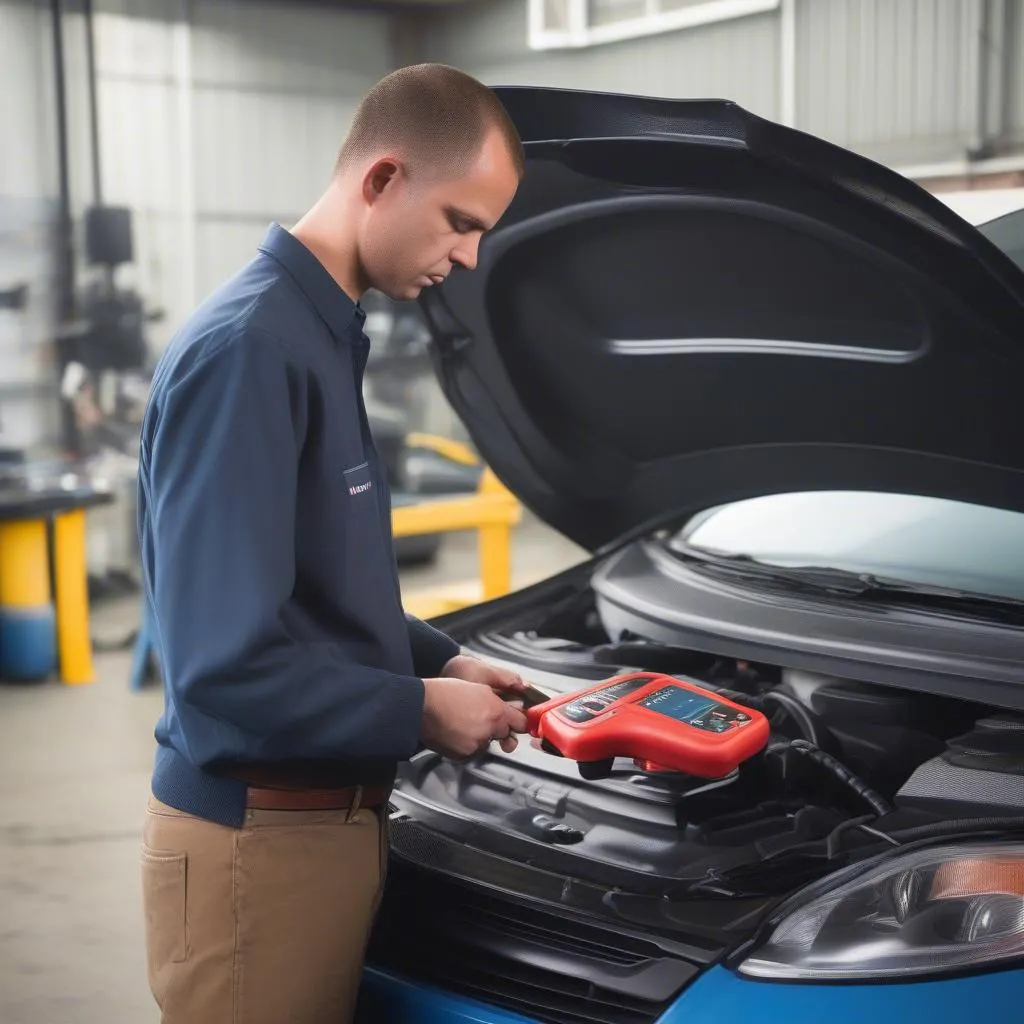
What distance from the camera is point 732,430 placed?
204 centimetres

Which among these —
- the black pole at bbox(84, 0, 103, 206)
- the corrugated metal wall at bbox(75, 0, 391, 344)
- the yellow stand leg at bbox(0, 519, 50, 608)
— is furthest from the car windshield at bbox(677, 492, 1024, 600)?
the corrugated metal wall at bbox(75, 0, 391, 344)

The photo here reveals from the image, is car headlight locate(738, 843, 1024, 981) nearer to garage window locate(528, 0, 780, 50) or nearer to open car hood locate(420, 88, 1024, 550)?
open car hood locate(420, 88, 1024, 550)

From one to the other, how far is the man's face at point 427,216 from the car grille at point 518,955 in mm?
679

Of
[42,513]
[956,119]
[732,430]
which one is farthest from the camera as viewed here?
[956,119]

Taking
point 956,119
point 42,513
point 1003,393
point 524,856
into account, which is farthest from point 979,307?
point 956,119

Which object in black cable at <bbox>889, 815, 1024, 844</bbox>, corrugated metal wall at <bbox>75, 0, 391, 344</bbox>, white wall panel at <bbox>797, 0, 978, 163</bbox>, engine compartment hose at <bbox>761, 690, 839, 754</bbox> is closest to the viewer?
black cable at <bbox>889, 815, 1024, 844</bbox>

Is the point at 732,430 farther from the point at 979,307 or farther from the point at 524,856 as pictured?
the point at 524,856

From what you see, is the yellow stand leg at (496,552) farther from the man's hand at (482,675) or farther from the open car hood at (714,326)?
the man's hand at (482,675)

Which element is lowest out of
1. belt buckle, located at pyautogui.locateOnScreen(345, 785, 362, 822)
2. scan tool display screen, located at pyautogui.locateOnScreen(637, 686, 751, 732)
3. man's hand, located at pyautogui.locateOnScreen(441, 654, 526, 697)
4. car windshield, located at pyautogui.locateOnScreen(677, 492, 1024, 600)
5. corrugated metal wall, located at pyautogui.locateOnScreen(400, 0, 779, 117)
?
belt buckle, located at pyautogui.locateOnScreen(345, 785, 362, 822)

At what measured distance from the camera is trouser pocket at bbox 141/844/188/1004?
1.23 m

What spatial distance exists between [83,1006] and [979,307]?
2.08 metres

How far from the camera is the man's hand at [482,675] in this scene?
5.00ft

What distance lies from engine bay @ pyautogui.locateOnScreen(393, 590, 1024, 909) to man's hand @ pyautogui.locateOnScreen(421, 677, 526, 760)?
0.23 m

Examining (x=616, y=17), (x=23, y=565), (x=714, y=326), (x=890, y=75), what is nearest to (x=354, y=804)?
(x=714, y=326)
